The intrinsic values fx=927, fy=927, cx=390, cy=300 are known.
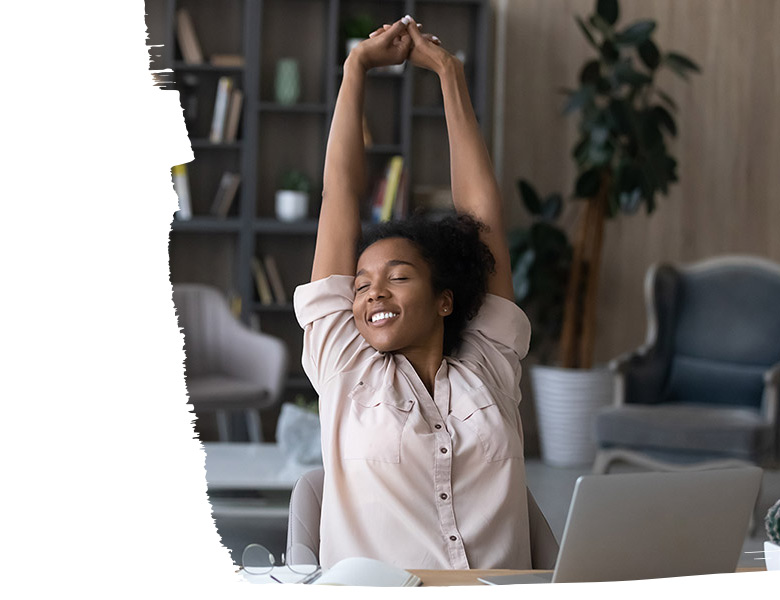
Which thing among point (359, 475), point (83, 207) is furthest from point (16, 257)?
point (359, 475)

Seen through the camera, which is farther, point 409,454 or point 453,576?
point 409,454

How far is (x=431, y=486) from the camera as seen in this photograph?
3.82ft

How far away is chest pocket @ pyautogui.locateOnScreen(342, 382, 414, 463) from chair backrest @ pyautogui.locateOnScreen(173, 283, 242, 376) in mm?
2840

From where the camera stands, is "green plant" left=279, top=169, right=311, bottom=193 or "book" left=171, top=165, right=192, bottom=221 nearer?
"book" left=171, top=165, right=192, bottom=221

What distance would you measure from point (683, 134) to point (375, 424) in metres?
3.80

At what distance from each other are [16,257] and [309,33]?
4.05 m

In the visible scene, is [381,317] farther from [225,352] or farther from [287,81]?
[287,81]

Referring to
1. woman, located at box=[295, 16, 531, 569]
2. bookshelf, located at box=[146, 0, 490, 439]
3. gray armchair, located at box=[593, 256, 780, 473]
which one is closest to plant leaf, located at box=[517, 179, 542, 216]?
bookshelf, located at box=[146, 0, 490, 439]

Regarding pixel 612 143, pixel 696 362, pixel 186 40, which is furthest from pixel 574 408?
pixel 186 40

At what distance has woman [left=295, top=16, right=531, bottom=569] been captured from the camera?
3.79 feet

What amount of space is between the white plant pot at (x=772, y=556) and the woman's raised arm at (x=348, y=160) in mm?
659

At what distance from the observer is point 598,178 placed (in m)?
3.99

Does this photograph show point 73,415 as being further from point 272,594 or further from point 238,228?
point 238,228

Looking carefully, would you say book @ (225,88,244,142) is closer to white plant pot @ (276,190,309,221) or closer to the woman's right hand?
white plant pot @ (276,190,309,221)
